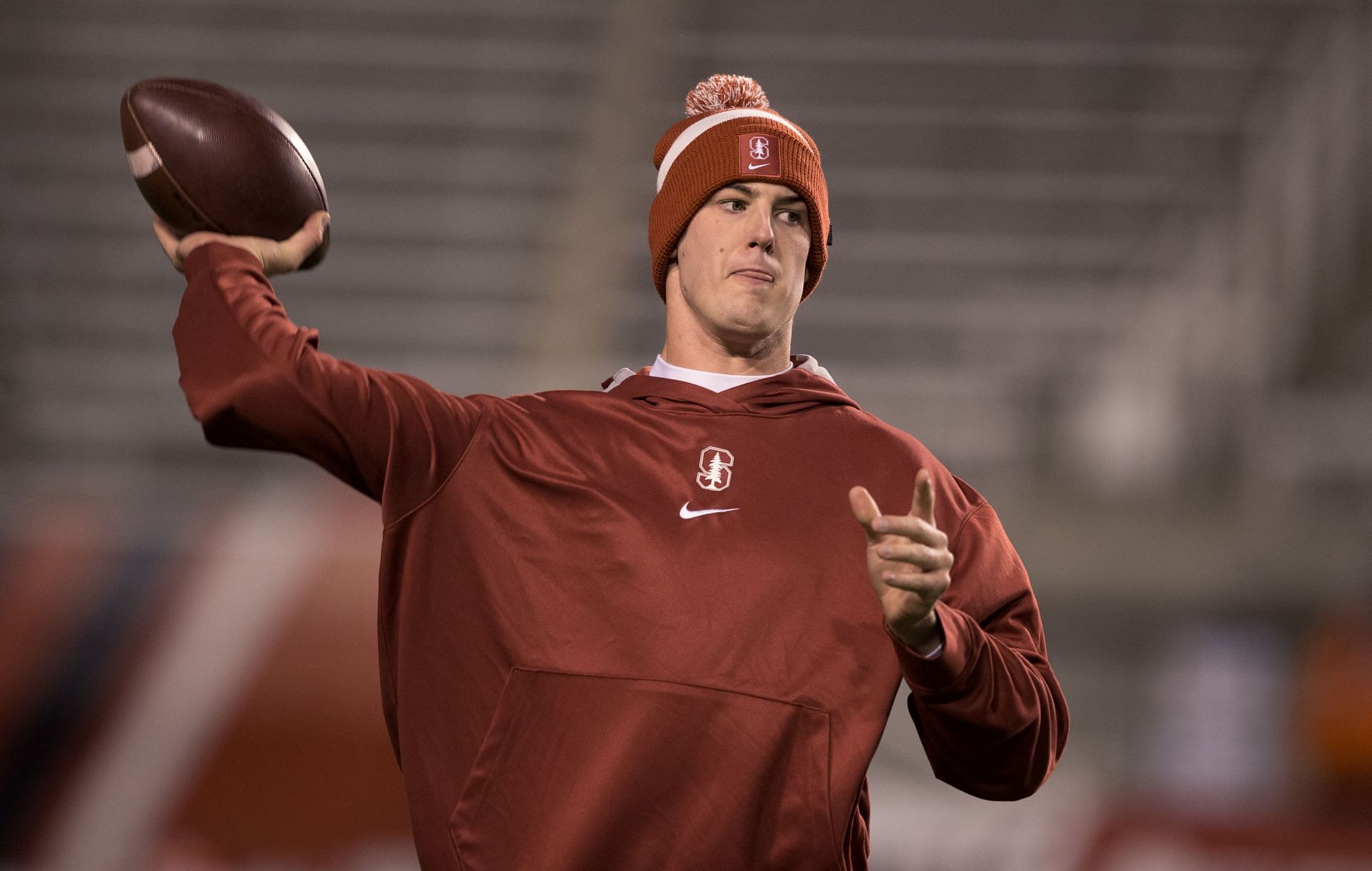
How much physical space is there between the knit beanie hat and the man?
0.10 m

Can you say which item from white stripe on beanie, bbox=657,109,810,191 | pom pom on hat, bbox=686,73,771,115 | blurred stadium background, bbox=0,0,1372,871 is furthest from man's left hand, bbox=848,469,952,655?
blurred stadium background, bbox=0,0,1372,871

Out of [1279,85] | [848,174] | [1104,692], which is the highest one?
[1279,85]

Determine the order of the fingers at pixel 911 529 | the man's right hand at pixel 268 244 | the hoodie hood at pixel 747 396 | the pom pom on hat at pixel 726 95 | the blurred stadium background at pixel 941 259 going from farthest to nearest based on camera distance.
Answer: the blurred stadium background at pixel 941 259
the pom pom on hat at pixel 726 95
the hoodie hood at pixel 747 396
the man's right hand at pixel 268 244
the fingers at pixel 911 529

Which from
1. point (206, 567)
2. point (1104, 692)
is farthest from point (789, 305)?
point (1104, 692)

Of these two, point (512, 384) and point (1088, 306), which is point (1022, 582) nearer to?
point (512, 384)

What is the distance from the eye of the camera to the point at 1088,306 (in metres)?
8.74

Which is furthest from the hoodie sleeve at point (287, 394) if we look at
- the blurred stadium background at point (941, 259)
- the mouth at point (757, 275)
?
the blurred stadium background at point (941, 259)

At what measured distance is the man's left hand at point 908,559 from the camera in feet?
5.00

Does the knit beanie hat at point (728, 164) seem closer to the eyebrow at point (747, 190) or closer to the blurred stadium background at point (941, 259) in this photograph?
the eyebrow at point (747, 190)

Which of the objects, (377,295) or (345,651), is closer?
(345,651)

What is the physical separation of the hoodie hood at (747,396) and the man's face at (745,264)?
69 millimetres

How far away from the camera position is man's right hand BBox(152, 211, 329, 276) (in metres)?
1.81

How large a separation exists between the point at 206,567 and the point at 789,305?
12.5 feet

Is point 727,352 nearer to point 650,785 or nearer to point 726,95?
point 726,95
